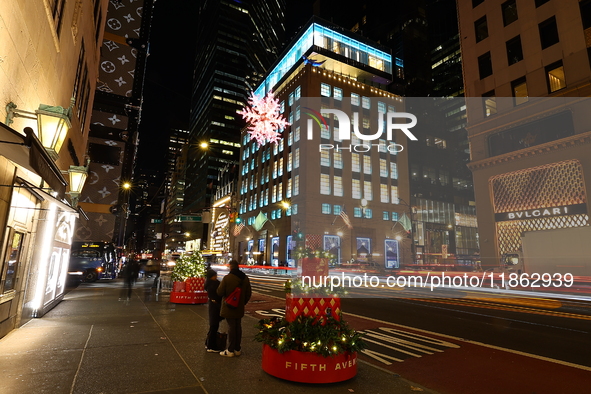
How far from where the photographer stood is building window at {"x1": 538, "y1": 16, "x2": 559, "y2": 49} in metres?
25.2

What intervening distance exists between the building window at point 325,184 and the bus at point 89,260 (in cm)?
3187

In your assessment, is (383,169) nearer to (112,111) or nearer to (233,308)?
(112,111)

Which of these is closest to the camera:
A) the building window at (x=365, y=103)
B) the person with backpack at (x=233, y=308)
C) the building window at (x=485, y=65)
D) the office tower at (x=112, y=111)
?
the person with backpack at (x=233, y=308)

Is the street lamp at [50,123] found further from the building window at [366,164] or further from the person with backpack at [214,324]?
the building window at [366,164]

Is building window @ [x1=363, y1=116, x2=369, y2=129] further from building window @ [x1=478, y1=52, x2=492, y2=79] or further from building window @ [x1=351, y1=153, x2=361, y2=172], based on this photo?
A: building window @ [x1=478, y1=52, x2=492, y2=79]

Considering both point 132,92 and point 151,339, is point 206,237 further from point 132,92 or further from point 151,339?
point 151,339

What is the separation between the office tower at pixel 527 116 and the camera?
2311 centimetres

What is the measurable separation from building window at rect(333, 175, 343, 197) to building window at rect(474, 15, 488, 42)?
89.1ft

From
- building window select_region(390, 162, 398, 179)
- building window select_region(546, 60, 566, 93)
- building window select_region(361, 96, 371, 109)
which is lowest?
building window select_region(546, 60, 566, 93)

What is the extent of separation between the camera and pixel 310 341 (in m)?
5.22

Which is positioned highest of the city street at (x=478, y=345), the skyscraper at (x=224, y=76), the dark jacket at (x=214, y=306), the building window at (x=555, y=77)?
the skyscraper at (x=224, y=76)

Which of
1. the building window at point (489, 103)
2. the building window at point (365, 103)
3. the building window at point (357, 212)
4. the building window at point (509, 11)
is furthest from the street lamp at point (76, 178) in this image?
the building window at point (365, 103)

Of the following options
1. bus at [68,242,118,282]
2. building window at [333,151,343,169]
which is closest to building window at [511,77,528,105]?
building window at [333,151,343,169]

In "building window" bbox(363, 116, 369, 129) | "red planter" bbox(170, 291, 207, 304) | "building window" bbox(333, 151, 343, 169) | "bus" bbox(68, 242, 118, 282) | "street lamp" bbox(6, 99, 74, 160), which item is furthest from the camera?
"building window" bbox(363, 116, 369, 129)
